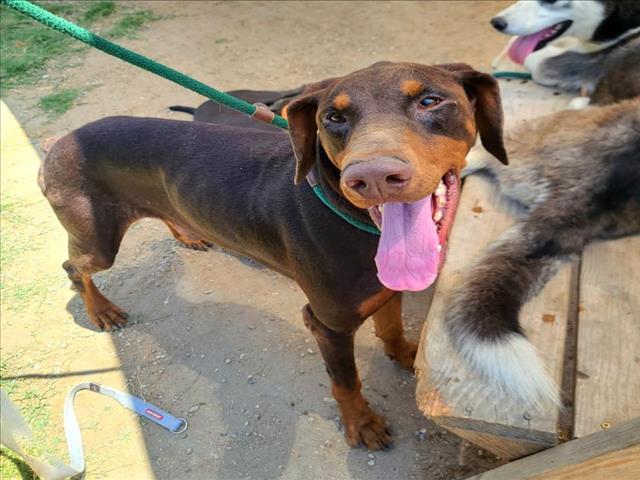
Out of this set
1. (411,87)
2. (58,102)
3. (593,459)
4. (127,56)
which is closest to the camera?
(593,459)

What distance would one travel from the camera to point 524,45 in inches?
161

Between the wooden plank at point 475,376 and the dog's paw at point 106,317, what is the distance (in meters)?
2.08

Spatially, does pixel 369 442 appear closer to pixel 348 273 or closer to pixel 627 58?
pixel 348 273

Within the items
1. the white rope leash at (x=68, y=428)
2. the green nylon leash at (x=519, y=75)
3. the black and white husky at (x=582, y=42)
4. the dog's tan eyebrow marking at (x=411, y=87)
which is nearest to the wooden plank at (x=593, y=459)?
the dog's tan eyebrow marking at (x=411, y=87)

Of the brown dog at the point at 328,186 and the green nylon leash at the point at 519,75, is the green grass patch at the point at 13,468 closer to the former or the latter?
the brown dog at the point at 328,186

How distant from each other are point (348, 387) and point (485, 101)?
1365 millimetres

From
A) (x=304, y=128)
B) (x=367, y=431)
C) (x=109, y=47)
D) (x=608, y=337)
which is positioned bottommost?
(x=367, y=431)

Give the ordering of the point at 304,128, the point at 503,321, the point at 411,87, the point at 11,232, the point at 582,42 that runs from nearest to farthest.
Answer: the point at 411,87 < the point at 503,321 < the point at 304,128 < the point at 582,42 < the point at 11,232

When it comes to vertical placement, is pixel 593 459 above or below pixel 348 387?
above

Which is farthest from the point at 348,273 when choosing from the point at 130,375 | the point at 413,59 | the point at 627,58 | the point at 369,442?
the point at 413,59

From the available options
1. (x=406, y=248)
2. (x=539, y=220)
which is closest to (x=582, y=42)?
(x=539, y=220)

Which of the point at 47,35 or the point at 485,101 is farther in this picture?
the point at 47,35

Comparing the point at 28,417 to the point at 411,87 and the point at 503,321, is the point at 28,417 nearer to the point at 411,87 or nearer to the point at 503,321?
the point at 503,321

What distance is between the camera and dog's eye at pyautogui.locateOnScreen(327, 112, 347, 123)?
194 centimetres
